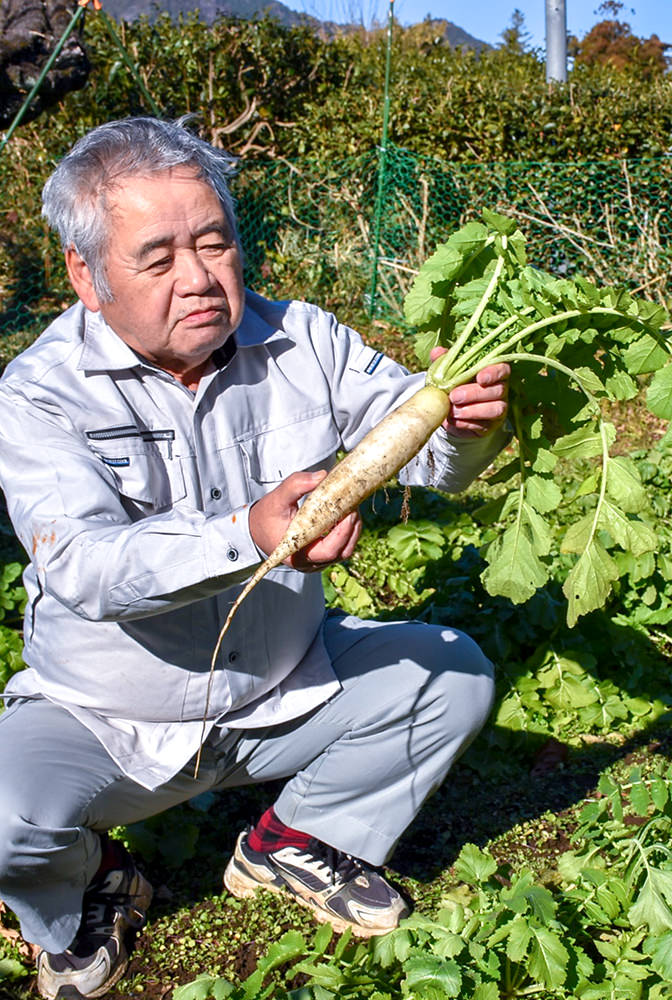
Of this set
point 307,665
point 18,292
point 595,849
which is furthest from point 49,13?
point 595,849

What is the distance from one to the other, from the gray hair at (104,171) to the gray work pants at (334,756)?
1.05 m

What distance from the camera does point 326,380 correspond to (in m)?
2.65

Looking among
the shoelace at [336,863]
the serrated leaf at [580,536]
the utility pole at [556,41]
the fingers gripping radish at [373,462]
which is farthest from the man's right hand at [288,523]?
the utility pole at [556,41]

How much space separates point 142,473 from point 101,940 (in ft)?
3.61

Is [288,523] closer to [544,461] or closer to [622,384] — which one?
[544,461]

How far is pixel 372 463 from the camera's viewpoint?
2277 millimetres

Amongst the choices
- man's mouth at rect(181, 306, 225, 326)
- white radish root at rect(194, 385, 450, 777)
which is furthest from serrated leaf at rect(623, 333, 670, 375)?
man's mouth at rect(181, 306, 225, 326)

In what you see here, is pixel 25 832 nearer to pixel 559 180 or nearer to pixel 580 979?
pixel 580 979

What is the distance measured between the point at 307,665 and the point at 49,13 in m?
5.08

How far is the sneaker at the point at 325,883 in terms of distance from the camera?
2549 mm

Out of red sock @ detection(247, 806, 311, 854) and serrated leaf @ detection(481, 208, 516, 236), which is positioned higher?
serrated leaf @ detection(481, 208, 516, 236)

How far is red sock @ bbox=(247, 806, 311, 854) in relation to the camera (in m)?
2.66

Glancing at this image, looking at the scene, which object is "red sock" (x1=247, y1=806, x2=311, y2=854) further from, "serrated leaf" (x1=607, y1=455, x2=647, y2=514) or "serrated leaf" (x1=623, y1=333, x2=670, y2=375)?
"serrated leaf" (x1=623, y1=333, x2=670, y2=375)

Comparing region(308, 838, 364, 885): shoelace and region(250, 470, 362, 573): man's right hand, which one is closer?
region(250, 470, 362, 573): man's right hand
